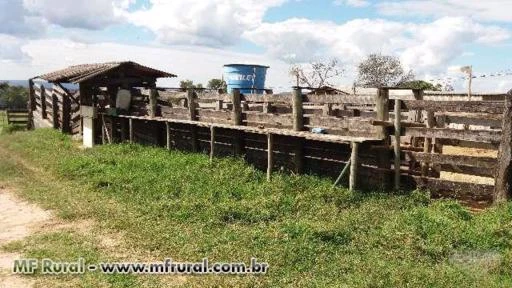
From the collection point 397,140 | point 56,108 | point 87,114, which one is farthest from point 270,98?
point 56,108

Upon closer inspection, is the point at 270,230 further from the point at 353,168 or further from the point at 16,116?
the point at 16,116

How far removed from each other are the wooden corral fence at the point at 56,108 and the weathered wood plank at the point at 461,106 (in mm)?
15318

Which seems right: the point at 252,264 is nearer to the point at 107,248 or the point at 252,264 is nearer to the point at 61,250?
the point at 107,248

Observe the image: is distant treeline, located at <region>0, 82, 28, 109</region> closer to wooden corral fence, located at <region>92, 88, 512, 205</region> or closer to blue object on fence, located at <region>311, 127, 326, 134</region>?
wooden corral fence, located at <region>92, 88, 512, 205</region>

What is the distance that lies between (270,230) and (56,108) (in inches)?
792

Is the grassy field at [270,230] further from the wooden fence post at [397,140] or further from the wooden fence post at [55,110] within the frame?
the wooden fence post at [55,110]

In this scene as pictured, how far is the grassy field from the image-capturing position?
22.9 feet

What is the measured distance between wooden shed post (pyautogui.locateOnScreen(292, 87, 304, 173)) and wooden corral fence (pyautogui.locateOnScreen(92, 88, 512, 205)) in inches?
1.0

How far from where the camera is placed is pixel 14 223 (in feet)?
33.6

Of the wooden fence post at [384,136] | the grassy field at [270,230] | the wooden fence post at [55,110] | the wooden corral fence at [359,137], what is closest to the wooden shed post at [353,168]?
the wooden corral fence at [359,137]

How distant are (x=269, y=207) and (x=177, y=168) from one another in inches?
174

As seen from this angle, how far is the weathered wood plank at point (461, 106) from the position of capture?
9.48 meters

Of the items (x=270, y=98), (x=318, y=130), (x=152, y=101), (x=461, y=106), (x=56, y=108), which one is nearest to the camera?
(x=461, y=106)

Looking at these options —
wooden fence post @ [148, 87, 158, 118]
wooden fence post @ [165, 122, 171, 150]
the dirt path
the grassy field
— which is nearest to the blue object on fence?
the grassy field
